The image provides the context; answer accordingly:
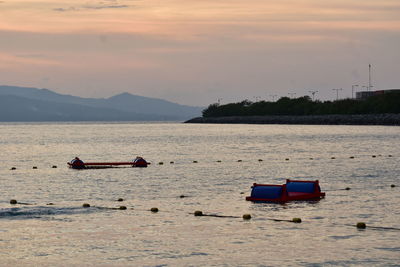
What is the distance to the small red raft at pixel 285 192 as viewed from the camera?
4719 cm

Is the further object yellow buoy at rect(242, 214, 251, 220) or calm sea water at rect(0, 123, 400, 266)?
yellow buoy at rect(242, 214, 251, 220)

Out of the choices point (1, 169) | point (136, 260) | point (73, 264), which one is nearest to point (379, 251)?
point (136, 260)

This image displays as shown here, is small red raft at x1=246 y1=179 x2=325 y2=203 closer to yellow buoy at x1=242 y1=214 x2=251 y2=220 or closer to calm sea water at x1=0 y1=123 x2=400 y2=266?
calm sea water at x1=0 y1=123 x2=400 y2=266

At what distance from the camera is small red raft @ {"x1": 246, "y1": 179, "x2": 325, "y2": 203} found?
155ft

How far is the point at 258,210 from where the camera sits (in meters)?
43.5

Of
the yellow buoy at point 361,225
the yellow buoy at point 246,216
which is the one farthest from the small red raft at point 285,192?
the yellow buoy at point 361,225

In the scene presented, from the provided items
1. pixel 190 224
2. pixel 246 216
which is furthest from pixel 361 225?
pixel 190 224

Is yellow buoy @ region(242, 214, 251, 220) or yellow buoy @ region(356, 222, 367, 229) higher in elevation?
yellow buoy @ region(242, 214, 251, 220)

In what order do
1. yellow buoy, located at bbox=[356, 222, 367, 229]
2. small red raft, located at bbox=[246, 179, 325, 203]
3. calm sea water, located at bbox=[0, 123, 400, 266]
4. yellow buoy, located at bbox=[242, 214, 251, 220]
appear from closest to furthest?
calm sea water, located at bbox=[0, 123, 400, 266], yellow buoy, located at bbox=[356, 222, 367, 229], yellow buoy, located at bbox=[242, 214, 251, 220], small red raft, located at bbox=[246, 179, 325, 203]

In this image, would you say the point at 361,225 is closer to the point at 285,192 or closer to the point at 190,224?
the point at 190,224

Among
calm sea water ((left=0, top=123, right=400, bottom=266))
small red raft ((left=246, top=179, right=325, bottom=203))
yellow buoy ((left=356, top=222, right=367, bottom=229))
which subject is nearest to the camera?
calm sea water ((left=0, top=123, right=400, bottom=266))

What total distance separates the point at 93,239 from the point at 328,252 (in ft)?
32.3

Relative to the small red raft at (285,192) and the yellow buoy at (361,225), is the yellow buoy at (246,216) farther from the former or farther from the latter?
the small red raft at (285,192)

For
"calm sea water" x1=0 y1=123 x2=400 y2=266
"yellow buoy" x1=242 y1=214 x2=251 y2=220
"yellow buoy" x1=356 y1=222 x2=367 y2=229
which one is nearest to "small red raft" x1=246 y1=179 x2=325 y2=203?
"calm sea water" x1=0 y1=123 x2=400 y2=266
